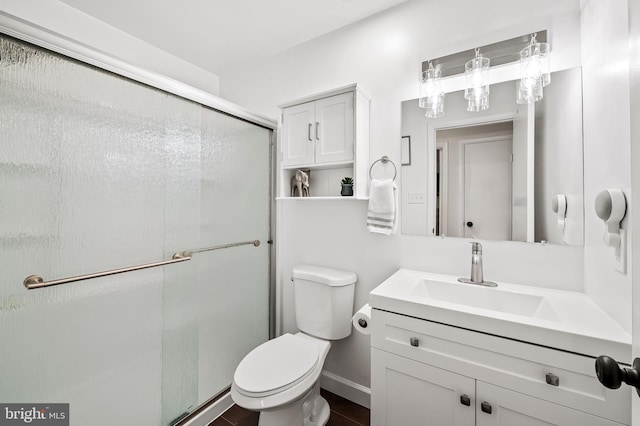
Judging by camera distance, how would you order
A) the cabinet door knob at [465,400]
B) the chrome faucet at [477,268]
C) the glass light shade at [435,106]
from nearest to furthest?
the cabinet door knob at [465,400] → the chrome faucet at [477,268] → the glass light shade at [435,106]

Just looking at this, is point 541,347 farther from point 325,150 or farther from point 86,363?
point 86,363

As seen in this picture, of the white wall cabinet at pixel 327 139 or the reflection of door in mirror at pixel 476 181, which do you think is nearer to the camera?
the reflection of door in mirror at pixel 476 181

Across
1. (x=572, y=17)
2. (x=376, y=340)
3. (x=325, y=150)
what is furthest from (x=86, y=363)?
(x=572, y=17)

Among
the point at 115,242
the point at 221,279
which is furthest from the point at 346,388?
the point at 115,242

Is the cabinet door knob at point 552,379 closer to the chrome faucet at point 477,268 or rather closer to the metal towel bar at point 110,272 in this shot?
the chrome faucet at point 477,268

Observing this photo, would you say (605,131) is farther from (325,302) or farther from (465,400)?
(325,302)

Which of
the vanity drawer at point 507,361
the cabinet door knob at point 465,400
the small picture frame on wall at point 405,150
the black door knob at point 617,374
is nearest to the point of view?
the black door knob at point 617,374

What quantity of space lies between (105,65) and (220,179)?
75 cm

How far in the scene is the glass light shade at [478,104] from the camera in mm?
1350

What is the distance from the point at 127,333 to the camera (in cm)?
130

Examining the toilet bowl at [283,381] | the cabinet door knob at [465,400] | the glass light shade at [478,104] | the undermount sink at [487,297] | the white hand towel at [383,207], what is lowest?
the toilet bowl at [283,381]

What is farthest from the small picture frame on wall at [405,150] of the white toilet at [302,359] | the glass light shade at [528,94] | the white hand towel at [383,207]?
the white toilet at [302,359]

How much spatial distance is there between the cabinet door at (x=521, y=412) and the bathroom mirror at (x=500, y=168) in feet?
2.20

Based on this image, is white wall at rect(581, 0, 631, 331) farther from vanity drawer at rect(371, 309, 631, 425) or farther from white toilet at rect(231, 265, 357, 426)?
white toilet at rect(231, 265, 357, 426)
